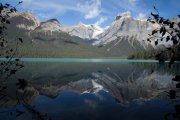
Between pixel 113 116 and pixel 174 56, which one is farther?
pixel 113 116

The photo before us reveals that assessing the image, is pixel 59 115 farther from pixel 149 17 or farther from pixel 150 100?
pixel 149 17

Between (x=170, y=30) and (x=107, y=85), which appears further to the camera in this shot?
(x=107, y=85)

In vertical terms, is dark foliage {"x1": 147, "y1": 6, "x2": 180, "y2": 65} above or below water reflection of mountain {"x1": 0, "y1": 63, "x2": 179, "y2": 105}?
above

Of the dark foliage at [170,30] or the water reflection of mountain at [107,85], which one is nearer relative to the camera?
the dark foliage at [170,30]

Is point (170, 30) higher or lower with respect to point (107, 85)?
higher

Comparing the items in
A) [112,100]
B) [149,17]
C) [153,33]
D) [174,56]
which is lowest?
[112,100]

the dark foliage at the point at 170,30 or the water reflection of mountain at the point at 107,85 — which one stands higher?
the dark foliage at the point at 170,30

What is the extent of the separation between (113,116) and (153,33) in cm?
2413

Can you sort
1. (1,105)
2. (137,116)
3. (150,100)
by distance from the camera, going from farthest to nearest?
(150,100) → (1,105) → (137,116)

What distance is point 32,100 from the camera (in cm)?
4019

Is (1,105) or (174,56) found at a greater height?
(174,56)

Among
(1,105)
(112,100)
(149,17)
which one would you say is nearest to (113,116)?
(112,100)

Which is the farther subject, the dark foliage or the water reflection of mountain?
the water reflection of mountain

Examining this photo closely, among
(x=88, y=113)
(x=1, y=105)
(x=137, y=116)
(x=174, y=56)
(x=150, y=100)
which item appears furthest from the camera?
(x=150, y=100)
